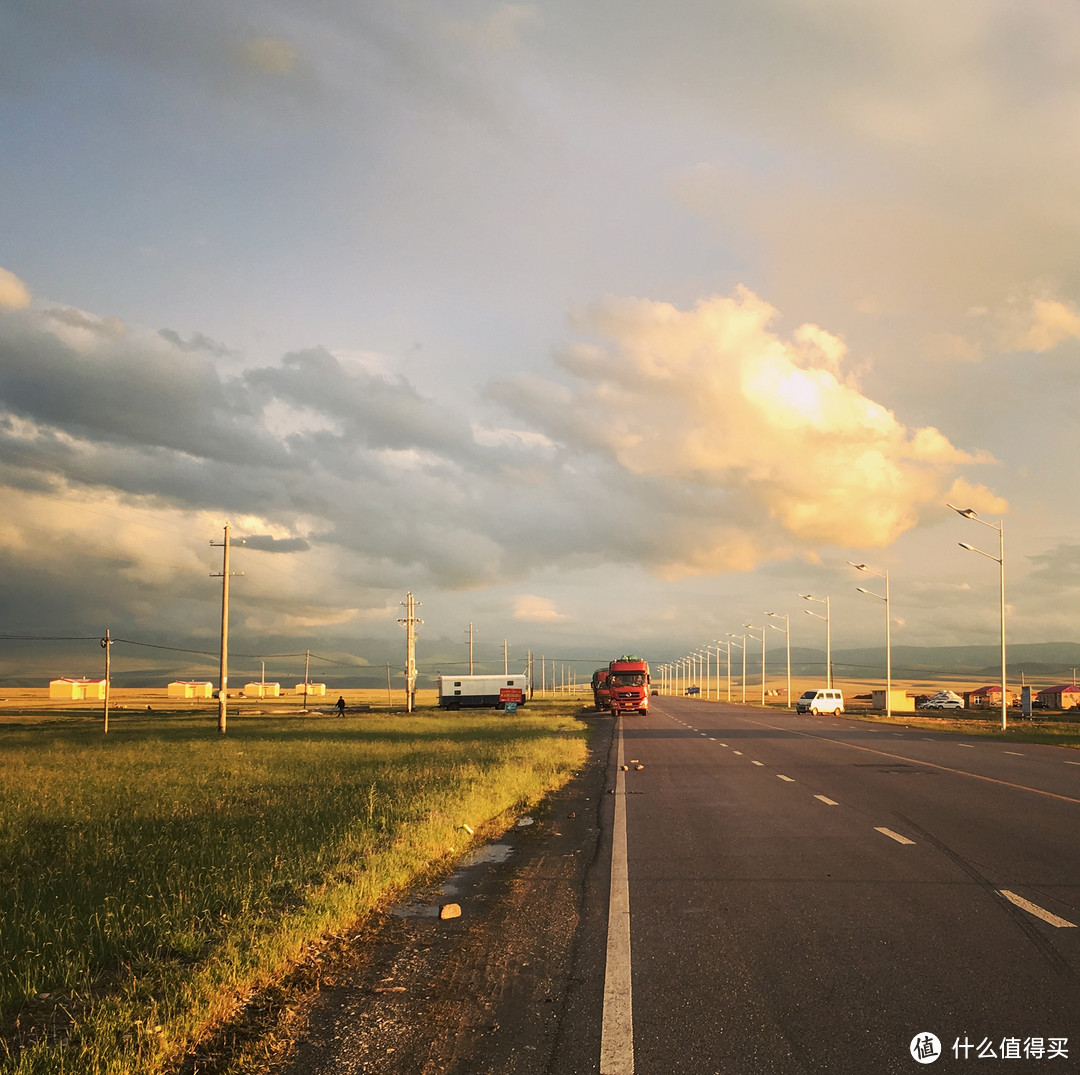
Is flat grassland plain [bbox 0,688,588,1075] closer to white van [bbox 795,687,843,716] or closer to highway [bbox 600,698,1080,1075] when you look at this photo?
highway [bbox 600,698,1080,1075]

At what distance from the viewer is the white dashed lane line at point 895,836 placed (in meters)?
12.8

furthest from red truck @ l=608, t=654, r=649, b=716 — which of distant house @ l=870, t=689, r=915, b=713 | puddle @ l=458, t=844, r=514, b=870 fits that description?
puddle @ l=458, t=844, r=514, b=870

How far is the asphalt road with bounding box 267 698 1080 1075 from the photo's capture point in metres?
5.49

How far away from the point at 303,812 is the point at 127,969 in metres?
9.28

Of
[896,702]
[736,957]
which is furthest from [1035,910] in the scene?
[896,702]

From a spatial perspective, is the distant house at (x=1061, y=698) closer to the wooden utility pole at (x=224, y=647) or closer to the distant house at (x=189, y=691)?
the wooden utility pole at (x=224, y=647)

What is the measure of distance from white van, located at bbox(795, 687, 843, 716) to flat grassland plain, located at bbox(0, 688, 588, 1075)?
59276 mm

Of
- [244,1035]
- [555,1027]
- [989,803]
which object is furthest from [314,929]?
[989,803]

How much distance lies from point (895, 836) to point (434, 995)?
28.8 ft

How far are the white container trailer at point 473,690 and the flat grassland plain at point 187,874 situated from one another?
7380cm

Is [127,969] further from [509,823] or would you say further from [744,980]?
[509,823]

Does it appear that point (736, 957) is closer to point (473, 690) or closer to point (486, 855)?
point (486, 855)

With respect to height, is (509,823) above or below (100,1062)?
below

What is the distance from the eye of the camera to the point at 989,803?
17.0m
